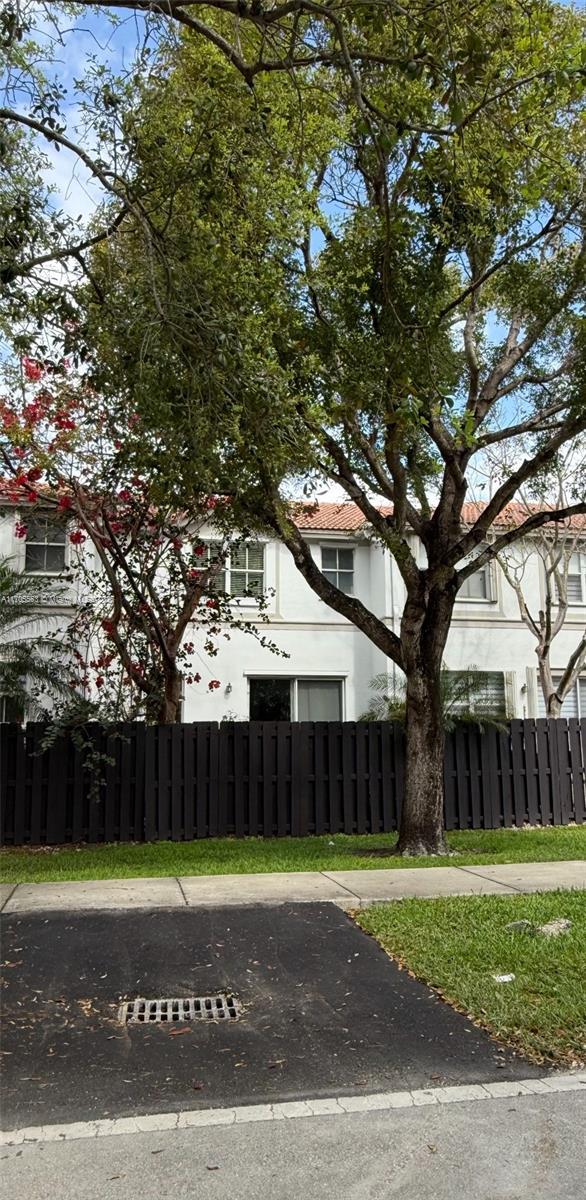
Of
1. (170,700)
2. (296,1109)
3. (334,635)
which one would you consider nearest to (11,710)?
(170,700)

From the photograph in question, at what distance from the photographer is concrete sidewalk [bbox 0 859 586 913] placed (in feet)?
26.8

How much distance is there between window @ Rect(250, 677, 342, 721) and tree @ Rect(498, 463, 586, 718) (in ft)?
14.8

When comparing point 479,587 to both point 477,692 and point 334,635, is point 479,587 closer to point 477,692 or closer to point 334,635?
point 334,635

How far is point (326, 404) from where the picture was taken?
29.2ft

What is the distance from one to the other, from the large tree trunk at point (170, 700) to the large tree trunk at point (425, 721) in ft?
14.0

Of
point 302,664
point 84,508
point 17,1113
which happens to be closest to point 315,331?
point 84,508

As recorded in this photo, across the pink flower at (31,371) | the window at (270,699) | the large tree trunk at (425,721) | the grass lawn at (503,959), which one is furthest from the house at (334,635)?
the grass lawn at (503,959)

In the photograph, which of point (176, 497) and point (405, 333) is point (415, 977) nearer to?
point (176, 497)

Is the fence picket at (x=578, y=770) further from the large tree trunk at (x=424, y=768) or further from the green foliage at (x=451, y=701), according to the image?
the large tree trunk at (x=424, y=768)

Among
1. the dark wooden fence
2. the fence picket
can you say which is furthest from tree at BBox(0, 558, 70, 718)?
the fence picket

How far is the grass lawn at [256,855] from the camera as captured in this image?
10422 millimetres

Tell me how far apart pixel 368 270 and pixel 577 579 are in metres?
15.1

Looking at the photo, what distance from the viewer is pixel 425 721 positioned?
12.0m

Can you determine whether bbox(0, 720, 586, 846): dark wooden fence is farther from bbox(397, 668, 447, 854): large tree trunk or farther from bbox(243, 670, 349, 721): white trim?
bbox(243, 670, 349, 721): white trim
